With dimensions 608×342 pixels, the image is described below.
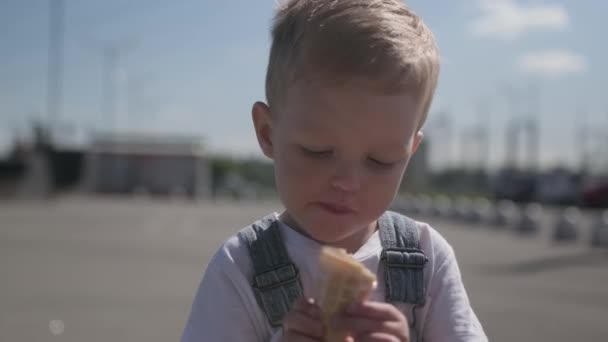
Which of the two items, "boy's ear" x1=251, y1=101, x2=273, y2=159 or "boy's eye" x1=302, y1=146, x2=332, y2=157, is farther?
"boy's ear" x1=251, y1=101, x2=273, y2=159

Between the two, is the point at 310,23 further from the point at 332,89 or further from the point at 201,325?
the point at 201,325

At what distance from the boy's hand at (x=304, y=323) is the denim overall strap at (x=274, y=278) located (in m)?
0.19

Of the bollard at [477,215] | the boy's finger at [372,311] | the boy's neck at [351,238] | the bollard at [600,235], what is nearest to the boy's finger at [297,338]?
the boy's finger at [372,311]

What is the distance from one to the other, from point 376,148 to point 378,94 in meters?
0.12

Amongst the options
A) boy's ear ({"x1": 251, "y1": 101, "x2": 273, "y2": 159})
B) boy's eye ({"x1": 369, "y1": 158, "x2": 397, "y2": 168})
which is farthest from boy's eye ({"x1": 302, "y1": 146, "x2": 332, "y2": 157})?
boy's ear ({"x1": 251, "y1": 101, "x2": 273, "y2": 159})

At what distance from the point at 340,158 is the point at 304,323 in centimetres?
37

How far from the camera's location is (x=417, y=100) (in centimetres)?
156

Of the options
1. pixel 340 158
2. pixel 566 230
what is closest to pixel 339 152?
pixel 340 158

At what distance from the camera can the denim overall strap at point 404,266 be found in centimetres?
170

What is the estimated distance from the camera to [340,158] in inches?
59.2

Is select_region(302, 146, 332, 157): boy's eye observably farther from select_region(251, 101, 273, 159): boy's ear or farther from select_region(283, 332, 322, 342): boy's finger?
select_region(283, 332, 322, 342): boy's finger

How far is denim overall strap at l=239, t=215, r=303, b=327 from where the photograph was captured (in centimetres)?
163

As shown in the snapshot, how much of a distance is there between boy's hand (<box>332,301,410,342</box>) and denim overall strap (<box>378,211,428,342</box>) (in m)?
0.23

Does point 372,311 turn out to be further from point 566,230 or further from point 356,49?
point 566,230
